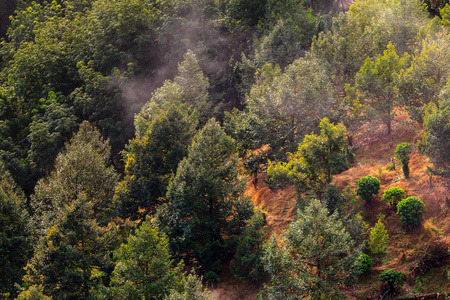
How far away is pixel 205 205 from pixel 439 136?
21056 millimetres

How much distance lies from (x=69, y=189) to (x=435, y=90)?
37358 millimetres

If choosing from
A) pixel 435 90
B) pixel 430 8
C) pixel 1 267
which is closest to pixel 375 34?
pixel 435 90

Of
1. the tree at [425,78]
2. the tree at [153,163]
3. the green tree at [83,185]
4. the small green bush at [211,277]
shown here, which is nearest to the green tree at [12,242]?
the green tree at [83,185]

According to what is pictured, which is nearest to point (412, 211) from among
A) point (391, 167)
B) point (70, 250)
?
point (391, 167)

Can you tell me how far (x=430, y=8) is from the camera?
218ft

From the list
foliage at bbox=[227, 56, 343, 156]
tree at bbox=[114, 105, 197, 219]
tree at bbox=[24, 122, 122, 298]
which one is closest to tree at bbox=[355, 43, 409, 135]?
A: foliage at bbox=[227, 56, 343, 156]

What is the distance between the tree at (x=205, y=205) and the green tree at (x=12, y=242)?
613 inches

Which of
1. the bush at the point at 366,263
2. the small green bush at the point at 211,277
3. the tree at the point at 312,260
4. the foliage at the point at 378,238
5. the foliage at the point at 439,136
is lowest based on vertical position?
the small green bush at the point at 211,277

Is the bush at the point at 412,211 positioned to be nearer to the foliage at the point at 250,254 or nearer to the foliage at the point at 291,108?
the foliage at the point at 291,108

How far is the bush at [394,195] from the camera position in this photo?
39609 millimetres

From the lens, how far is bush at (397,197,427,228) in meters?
37.3

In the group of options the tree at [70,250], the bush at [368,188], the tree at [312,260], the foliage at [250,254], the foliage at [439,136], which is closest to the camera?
the tree at [312,260]

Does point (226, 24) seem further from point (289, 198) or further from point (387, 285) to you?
point (387, 285)

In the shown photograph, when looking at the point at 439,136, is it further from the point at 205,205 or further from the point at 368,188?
the point at 205,205
